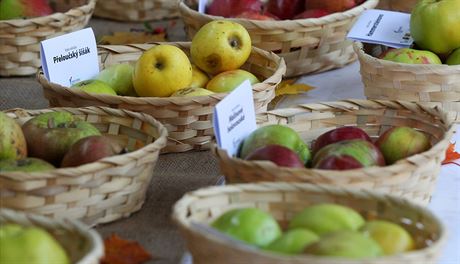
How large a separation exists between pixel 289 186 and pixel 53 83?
0.63 metres

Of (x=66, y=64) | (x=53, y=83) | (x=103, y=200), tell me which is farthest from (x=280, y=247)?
(x=66, y=64)

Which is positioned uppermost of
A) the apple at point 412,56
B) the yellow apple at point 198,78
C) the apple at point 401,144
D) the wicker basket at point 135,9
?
the apple at point 401,144

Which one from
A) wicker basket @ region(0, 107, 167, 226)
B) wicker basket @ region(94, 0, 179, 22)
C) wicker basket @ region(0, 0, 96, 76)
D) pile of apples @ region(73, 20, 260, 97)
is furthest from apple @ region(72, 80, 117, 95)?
wicker basket @ region(94, 0, 179, 22)

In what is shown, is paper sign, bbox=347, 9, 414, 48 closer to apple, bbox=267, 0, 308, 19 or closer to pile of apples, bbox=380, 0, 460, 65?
pile of apples, bbox=380, 0, 460, 65

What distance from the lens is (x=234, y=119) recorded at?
1347 millimetres

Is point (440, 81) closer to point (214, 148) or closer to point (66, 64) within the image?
point (214, 148)

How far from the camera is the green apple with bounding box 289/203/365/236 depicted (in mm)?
1014

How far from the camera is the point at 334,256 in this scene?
3.03 feet

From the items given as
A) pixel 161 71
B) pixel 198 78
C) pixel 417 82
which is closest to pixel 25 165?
pixel 161 71

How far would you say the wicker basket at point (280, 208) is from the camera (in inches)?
38.1

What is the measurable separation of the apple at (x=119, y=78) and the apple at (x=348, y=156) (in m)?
0.54

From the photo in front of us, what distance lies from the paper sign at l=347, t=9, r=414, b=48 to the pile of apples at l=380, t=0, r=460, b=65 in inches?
1.9

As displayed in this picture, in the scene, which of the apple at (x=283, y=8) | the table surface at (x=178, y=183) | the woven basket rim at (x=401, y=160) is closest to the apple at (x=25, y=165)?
the table surface at (x=178, y=183)

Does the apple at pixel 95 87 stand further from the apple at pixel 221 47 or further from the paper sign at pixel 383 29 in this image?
the paper sign at pixel 383 29
